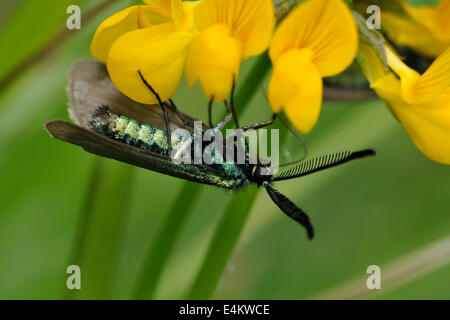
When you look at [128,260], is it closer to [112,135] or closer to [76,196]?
[76,196]

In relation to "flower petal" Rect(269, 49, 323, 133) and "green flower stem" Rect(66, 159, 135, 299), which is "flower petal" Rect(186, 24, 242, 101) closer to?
"flower petal" Rect(269, 49, 323, 133)

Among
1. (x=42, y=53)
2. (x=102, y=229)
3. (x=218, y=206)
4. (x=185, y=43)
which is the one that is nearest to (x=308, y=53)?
(x=185, y=43)

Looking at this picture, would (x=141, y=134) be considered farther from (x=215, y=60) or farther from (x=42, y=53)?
(x=42, y=53)

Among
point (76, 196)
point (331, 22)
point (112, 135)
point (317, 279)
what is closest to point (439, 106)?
point (331, 22)

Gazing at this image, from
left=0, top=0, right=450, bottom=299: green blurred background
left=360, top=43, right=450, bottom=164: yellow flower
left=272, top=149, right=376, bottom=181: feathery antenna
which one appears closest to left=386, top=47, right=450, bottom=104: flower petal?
left=360, top=43, right=450, bottom=164: yellow flower

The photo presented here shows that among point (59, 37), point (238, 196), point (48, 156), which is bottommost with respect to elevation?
point (48, 156)

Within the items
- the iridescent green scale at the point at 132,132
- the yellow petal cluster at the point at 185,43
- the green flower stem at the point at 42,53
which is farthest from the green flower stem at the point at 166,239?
the green flower stem at the point at 42,53
